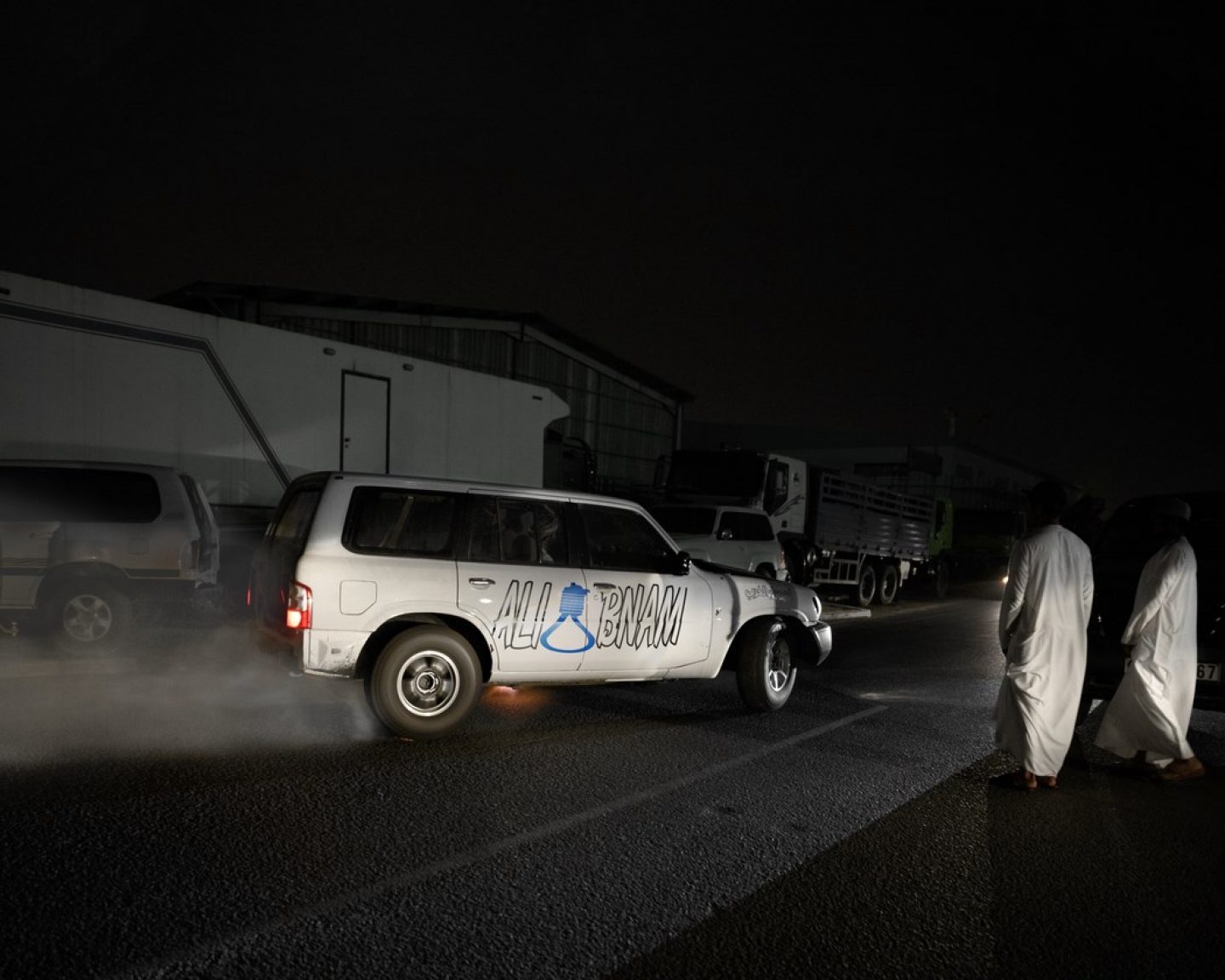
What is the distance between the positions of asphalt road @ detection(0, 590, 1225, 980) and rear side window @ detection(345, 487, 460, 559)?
0.97 metres

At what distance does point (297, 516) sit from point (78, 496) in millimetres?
3496

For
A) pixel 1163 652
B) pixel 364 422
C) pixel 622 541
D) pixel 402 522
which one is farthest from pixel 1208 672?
pixel 364 422

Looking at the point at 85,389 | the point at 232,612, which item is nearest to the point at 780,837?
the point at 232,612

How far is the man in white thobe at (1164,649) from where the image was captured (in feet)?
17.8

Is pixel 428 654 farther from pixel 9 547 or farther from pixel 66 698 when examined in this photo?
pixel 9 547

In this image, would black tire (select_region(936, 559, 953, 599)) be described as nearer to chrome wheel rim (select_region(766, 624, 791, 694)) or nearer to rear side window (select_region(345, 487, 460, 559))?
chrome wheel rim (select_region(766, 624, 791, 694))

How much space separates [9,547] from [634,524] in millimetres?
5587

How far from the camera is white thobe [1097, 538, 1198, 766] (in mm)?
5418

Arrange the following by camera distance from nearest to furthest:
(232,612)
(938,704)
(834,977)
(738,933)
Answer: (834,977)
(738,933)
(938,704)
(232,612)

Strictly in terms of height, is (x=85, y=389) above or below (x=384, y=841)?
above

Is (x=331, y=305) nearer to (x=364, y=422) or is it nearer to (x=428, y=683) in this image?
(x=364, y=422)

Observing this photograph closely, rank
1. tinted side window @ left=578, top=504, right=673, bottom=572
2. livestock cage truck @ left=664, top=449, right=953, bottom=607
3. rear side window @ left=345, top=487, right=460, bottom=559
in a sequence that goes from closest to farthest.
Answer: rear side window @ left=345, top=487, right=460, bottom=559
tinted side window @ left=578, top=504, right=673, bottom=572
livestock cage truck @ left=664, top=449, right=953, bottom=607

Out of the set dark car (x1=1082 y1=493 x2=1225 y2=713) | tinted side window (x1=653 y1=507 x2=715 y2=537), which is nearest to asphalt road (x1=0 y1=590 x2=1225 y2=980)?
dark car (x1=1082 y1=493 x2=1225 y2=713)

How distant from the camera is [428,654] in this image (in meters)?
6.03
